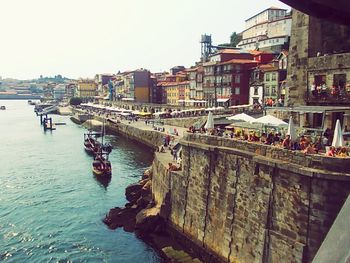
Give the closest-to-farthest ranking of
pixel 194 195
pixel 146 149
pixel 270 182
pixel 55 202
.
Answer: pixel 270 182 → pixel 194 195 → pixel 55 202 → pixel 146 149

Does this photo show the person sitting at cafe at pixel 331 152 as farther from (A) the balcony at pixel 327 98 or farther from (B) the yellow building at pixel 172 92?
(B) the yellow building at pixel 172 92

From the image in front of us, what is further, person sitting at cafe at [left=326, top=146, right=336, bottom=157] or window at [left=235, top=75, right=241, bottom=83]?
window at [left=235, top=75, right=241, bottom=83]

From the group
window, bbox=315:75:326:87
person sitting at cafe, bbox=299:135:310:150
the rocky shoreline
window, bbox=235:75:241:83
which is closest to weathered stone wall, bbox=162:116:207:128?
window, bbox=235:75:241:83

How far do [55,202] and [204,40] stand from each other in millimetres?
94360

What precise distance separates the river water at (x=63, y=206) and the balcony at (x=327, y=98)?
13.9m

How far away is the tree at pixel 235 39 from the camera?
432 ft

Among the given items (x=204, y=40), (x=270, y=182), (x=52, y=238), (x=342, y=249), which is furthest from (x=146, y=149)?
(x=204, y=40)

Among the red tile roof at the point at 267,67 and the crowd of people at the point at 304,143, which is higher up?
the red tile roof at the point at 267,67

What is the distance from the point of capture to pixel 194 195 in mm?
23094

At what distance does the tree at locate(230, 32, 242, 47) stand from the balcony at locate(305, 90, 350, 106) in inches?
4211

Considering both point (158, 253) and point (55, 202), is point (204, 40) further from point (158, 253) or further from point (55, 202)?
point (158, 253)

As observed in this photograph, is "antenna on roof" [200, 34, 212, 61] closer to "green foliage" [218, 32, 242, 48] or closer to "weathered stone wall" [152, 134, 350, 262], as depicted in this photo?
"green foliage" [218, 32, 242, 48]

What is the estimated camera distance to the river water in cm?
2448

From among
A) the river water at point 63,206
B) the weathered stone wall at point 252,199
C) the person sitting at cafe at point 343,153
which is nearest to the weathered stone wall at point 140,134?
the river water at point 63,206
